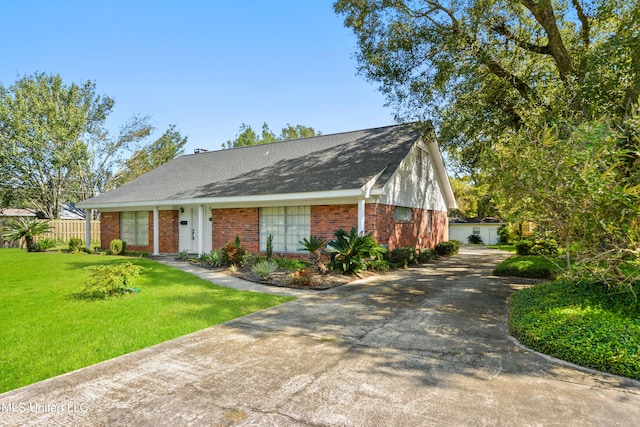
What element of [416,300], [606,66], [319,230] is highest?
[606,66]

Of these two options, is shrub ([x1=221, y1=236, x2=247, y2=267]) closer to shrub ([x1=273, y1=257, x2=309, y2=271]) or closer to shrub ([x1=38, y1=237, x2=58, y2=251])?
shrub ([x1=273, y1=257, x2=309, y2=271])

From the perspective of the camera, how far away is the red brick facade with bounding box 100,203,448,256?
1304cm

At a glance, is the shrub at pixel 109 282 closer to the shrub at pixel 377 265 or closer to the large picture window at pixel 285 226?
the large picture window at pixel 285 226

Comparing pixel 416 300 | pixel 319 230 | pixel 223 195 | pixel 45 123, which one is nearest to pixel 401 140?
pixel 319 230

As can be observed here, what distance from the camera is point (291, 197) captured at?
1291 cm

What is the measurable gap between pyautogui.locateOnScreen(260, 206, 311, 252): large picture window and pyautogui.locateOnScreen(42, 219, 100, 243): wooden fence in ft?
45.7

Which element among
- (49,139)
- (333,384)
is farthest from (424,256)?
(49,139)

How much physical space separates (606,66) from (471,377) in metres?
8.56

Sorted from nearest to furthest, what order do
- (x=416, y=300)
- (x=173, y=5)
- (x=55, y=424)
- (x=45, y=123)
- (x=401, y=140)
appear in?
1. (x=55, y=424)
2. (x=416, y=300)
3. (x=173, y=5)
4. (x=401, y=140)
5. (x=45, y=123)

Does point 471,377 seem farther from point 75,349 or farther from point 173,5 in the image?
point 173,5

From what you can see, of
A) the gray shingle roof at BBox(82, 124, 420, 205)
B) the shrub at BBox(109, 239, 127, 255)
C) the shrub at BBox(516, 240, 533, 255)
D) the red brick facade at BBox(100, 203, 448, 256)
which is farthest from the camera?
the shrub at BBox(109, 239, 127, 255)

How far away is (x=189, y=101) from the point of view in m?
22.2

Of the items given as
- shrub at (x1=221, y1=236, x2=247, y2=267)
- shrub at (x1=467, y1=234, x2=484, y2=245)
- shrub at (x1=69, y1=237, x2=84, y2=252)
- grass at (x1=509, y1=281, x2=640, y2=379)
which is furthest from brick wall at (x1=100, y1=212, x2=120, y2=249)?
shrub at (x1=467, y1=234, x2=484, y2=245)

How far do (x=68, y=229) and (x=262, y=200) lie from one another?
1651 centimetres
